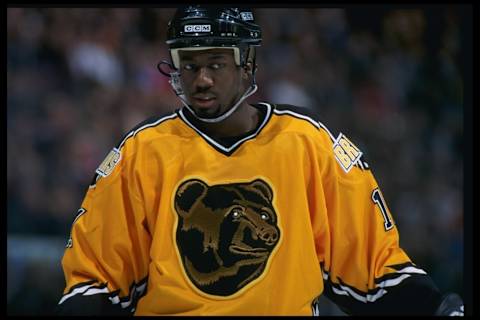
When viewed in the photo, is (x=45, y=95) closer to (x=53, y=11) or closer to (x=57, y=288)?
(x=53, y=11)

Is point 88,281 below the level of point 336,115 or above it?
below

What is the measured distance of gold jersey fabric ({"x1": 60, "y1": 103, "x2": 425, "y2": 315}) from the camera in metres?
2.72

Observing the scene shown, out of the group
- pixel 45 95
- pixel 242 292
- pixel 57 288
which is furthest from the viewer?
pixel 45 95

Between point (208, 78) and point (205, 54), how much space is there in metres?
0.07

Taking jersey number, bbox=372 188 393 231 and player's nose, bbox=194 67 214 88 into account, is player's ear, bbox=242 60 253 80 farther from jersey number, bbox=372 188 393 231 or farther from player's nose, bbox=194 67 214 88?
jersey number, bbox=372 188 393 231

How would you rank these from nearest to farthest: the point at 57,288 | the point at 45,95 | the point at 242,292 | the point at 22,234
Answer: the point at 242,292, the point at 57,288, the point at 22,234, the point at 45,95

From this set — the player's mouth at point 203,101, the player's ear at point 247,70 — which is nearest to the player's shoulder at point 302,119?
the player's ear at point 247,70

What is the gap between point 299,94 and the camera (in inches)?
240

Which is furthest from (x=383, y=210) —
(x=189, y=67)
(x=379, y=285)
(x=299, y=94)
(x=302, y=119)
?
(x=299, y=94)

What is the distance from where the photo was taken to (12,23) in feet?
20.0

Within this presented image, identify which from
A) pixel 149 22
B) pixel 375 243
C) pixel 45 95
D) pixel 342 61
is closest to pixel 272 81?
pixel 342 61

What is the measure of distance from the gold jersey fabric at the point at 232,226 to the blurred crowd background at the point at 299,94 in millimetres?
2626

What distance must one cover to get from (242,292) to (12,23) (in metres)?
3.86

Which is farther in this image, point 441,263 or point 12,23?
point 12,23
